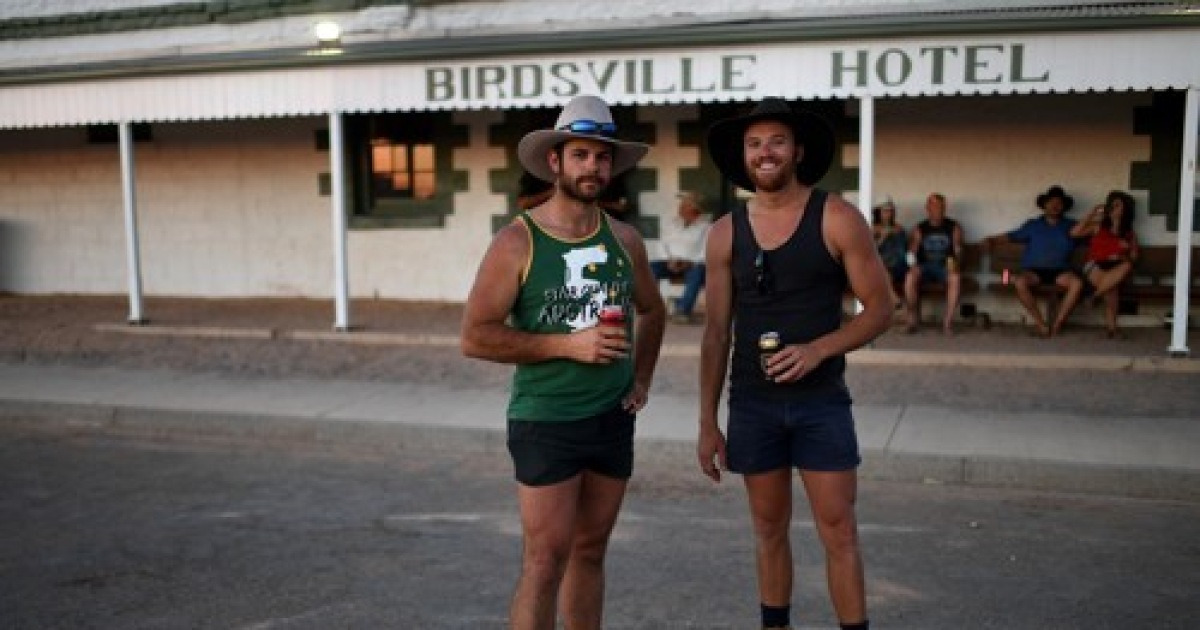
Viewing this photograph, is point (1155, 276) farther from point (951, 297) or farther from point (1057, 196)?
point (951, 297)

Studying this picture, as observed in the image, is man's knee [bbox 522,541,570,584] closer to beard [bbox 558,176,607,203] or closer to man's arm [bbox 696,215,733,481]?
man's arm [bbox 696,215,733,481]

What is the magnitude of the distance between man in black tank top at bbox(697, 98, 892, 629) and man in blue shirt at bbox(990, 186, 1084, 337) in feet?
24.0

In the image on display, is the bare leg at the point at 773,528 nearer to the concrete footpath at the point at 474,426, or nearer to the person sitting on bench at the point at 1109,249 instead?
the concrete footpath at the point at 474,426

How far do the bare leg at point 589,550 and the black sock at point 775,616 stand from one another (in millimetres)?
593

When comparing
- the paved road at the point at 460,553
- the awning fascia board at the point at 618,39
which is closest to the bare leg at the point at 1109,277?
the awning fascia board at the point at 618,39

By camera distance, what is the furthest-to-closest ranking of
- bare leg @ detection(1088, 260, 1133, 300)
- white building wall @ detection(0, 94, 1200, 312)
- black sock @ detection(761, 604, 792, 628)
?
white building wall @ detection(0, 94, 1200, 312)
bare leg @ detection(1088, 260, 1133, 300)
black sock @ detection(761, 604, 792, 628)

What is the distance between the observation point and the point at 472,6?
12.7 m

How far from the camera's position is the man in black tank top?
142 inches

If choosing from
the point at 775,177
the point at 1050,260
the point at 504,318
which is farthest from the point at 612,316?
the point at 1050,260

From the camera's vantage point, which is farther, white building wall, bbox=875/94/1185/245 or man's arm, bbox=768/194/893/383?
white building wall, bbox=875/94/1185/245

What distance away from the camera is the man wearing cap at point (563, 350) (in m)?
3.40

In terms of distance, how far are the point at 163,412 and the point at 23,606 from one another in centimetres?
405

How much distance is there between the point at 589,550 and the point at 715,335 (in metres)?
0.84

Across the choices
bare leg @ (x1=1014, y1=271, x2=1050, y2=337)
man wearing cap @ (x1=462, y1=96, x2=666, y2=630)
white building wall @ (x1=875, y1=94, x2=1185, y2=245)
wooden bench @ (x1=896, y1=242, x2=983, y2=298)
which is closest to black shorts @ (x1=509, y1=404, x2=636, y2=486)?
man wearing cap @ (x1=462, y1=96, x2=666, y2=630)
